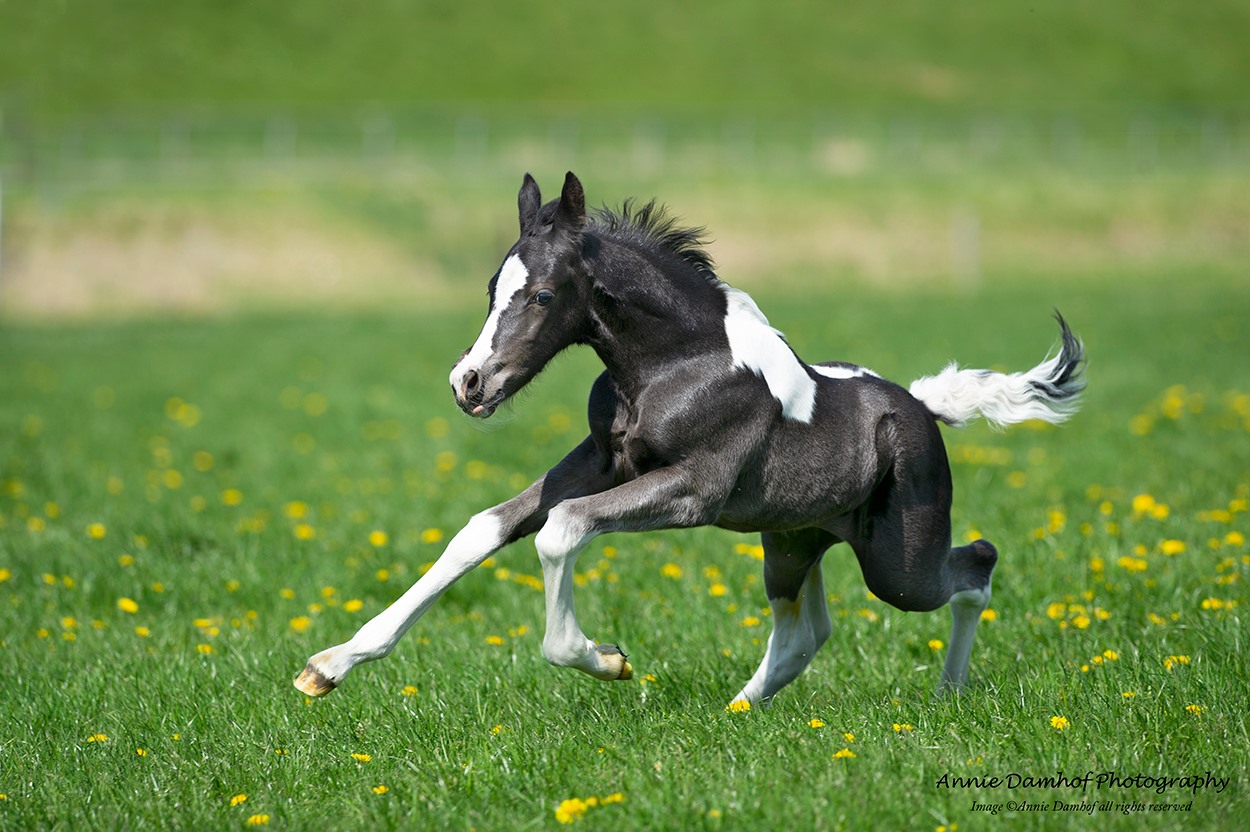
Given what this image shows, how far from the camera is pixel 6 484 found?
408 inches

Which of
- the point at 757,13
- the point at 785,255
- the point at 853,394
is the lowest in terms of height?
the point at 785,255

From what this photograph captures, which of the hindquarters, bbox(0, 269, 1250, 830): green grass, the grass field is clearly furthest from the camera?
the hindquarters

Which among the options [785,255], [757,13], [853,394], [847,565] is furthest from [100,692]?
[757,13]

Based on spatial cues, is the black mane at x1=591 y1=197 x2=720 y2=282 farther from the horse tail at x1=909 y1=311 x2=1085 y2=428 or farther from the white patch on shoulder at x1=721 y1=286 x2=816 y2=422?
the horse tail at x1=909 y1=311 x2=1085 y2=428

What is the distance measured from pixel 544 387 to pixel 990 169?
104ft

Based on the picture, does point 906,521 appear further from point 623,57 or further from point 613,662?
point 623,57

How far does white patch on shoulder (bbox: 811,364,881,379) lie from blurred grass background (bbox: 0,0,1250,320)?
22.9 meters

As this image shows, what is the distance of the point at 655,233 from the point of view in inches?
197

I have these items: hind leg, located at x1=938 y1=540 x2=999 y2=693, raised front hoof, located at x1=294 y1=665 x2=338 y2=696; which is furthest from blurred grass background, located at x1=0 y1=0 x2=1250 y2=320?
raised front hoof, located at x1=294 y1=665 x2=338 y2=696

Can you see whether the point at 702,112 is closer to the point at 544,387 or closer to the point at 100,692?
the point at 544,387

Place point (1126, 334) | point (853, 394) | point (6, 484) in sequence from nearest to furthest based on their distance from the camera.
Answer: point (853, 394)
point (6, 484)
point (1126, 334)

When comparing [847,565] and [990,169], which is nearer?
[847,565]

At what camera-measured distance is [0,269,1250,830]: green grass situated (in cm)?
405

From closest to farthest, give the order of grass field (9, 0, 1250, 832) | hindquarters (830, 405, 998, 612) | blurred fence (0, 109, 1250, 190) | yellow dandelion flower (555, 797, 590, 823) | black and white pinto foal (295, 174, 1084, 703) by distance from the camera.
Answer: yellow dandelion flower (555, 797, 590, 823), grass field (9, 0, 1250, 832), black and white pinto foal (295, 174, 1084, 703), hindquarters (830, 405, 998, 612), blurred fence (0, 109, 1250, 190)
